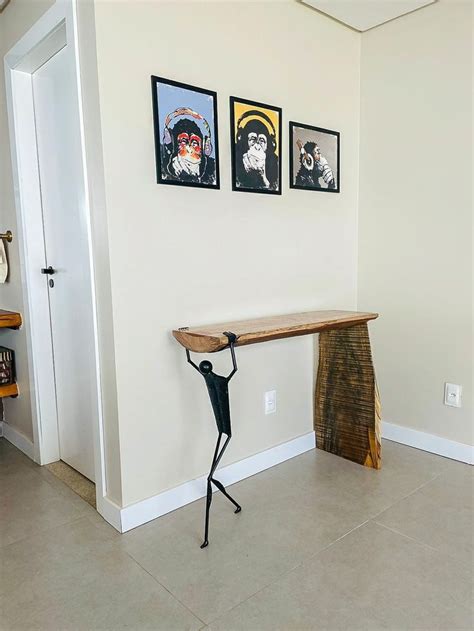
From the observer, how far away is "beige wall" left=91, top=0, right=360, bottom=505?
76.5 inches

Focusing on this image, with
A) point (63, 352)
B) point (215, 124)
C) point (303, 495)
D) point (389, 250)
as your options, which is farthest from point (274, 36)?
point (303, 495)

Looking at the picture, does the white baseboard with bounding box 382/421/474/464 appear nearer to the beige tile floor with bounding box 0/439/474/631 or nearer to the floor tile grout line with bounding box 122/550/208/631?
the beige tile floor with bounding box 0/439/474/631

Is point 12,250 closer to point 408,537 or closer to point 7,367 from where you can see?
point 7,367

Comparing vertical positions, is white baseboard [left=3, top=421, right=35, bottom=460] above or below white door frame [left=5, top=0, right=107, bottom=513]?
below

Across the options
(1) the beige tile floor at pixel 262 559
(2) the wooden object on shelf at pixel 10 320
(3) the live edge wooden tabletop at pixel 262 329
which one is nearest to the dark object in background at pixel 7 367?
(2) the wooden object on shelf at pixel 10 320

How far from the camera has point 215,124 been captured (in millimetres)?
2189

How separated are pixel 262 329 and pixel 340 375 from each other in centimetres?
85

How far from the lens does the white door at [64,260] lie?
7.64ft

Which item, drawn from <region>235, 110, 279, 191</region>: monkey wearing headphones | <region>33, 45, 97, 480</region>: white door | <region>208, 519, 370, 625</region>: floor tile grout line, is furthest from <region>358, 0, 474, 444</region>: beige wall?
<region>33, 45, 97, 480</region>: white door

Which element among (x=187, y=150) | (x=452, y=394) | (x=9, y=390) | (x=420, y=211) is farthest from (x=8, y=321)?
(x=452, y=394)

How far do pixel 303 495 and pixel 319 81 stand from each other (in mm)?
2194

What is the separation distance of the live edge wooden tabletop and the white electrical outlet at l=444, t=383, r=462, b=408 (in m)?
0.63

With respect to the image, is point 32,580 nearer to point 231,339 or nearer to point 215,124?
point 231,339

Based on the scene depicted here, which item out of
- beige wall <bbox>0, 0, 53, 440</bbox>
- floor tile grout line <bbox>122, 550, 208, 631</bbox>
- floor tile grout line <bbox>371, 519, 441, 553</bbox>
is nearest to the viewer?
floor tile grout line <bbox>122, 550, 208, 631</bbox>
